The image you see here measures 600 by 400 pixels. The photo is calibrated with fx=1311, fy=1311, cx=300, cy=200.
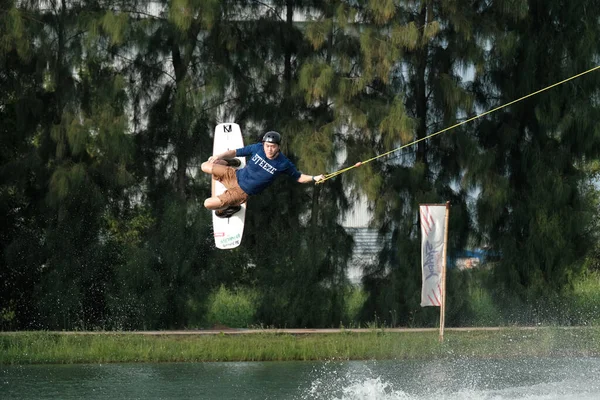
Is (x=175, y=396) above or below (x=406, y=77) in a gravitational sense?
below

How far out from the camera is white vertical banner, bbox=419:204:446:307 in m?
15.7

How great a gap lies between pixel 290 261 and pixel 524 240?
341cm

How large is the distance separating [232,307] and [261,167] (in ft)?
26.6

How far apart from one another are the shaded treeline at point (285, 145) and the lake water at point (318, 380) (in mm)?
3597

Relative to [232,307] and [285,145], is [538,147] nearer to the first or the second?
[285,145]

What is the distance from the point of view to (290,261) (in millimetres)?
18750

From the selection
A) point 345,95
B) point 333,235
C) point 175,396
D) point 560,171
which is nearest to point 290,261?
point 333,235

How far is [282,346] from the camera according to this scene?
15648 millimetres

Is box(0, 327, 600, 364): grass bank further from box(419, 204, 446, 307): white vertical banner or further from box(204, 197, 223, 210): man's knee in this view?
box(204, 197, 223, 210): man's knee

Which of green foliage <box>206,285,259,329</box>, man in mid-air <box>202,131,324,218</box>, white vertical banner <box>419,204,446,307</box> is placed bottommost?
green foliage <box>206,285,259,329</box>

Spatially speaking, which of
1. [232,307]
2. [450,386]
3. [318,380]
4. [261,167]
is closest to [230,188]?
[261,167]

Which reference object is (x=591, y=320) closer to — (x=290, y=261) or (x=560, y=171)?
(x=560, y=171)

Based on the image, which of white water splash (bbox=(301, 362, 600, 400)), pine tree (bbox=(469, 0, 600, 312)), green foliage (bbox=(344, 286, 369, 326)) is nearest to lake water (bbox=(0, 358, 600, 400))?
white water splash (bbox=(301, 362, 600, 400))

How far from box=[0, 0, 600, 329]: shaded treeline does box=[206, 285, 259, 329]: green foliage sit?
0.53 feet
